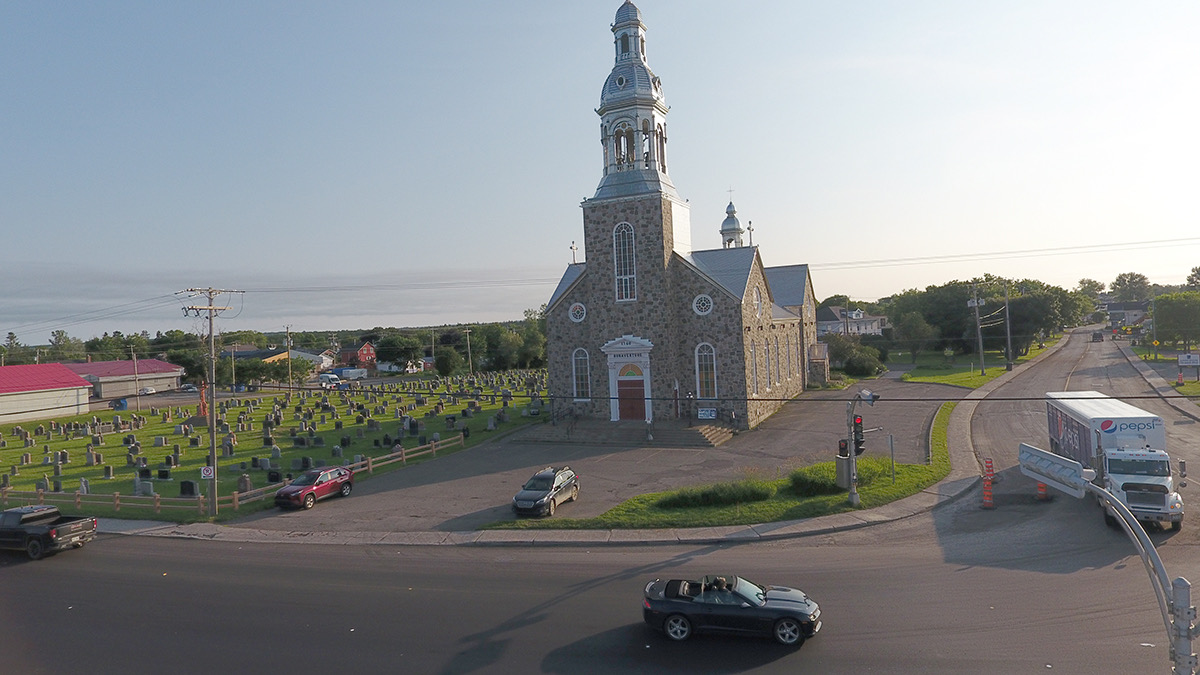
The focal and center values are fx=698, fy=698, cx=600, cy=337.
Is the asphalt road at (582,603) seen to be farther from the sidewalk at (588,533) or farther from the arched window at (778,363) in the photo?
the arched window at (778,363)

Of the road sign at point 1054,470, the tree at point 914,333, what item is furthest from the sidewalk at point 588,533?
the tree at point 914,333

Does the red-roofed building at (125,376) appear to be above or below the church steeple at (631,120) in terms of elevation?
below

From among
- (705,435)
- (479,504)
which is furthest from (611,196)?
(479,504)

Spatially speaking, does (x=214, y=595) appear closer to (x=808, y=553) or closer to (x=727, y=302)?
(x=808, y=553)

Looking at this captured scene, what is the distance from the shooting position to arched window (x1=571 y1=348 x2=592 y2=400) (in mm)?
40750

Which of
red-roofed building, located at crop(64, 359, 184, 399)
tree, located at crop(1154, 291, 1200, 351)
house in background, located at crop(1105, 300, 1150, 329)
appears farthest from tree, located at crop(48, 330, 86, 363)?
house in background, located at crop(1105, 300, 1150, 329)

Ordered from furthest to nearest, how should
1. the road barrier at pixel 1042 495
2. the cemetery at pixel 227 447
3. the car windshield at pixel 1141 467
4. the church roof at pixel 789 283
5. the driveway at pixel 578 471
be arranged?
the church roof at pixel 789 283 → the cemetery at pixel 227 447 → the driveway at pixel 578 471 → the road barrier at pixel 1042 495 → the car windshield at pixel 1141 467

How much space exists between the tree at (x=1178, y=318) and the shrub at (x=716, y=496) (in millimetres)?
74642

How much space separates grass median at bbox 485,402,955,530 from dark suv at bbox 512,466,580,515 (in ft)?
1.77

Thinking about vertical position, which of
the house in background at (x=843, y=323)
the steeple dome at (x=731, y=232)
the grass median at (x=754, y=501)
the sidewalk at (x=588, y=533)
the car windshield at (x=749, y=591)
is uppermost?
the steeple dome at (x=731, y=232)

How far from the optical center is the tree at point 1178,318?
7469 cm

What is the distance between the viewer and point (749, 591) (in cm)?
1263

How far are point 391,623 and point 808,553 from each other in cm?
1034

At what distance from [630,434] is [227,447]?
73.5ft
